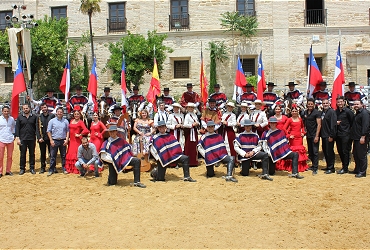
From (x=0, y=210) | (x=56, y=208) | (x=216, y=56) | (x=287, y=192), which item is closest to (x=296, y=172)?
(x=287, y=192)

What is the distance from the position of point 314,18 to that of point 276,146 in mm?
18366

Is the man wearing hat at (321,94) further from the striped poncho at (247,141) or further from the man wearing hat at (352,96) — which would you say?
the striped poncho at (247,141)

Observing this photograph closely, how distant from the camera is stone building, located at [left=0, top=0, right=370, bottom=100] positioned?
2447cm

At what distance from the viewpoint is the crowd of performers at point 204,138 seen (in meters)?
8.92

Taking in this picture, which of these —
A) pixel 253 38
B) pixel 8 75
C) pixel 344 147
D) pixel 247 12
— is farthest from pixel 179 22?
pixel 344 147

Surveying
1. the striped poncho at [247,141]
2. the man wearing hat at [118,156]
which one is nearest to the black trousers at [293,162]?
the striped poncho at [247,141]

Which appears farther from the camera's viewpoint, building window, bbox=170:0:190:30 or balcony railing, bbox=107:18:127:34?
balcony railing, bbox=107:18:127:34

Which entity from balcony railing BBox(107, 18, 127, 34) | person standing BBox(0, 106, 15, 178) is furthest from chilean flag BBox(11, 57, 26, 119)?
balcony railing BBox(107, 18, 127, 34)

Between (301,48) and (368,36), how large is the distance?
4191 millimetres

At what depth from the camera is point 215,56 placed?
2525cm

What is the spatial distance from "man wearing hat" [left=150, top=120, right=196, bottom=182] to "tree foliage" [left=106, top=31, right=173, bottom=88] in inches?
590

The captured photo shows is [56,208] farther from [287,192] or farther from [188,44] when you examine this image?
[188,44]

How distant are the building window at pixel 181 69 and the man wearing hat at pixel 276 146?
17406 millimetres

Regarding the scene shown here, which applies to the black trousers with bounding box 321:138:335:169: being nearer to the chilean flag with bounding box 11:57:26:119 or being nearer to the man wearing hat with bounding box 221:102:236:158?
the man wearing hat with bounding box 221:102:236:158
